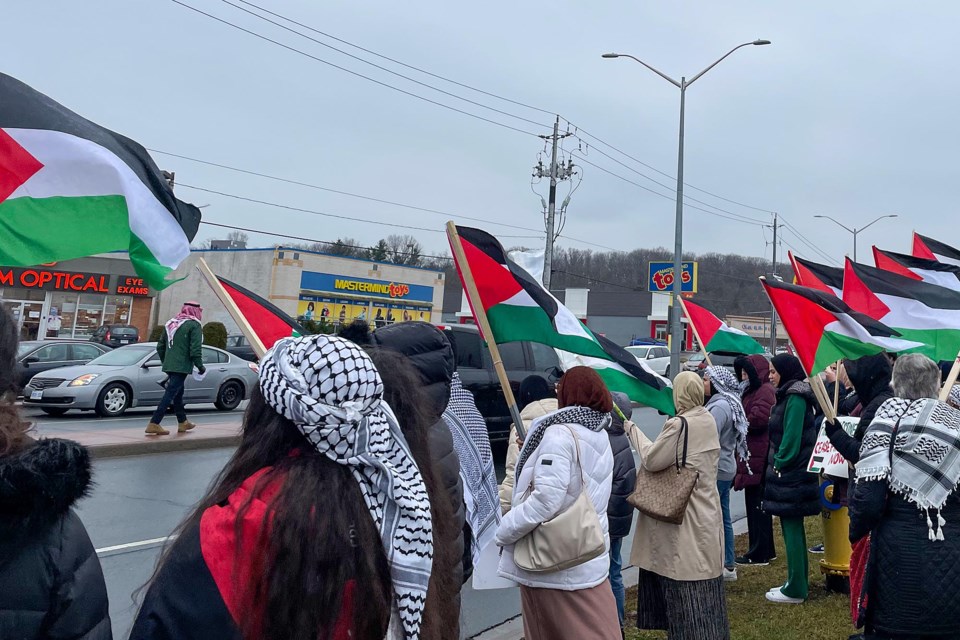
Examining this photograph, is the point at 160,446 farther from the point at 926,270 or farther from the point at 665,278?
the point at 665,278

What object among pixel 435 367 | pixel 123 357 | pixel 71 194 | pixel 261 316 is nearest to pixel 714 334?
pixel 261 316

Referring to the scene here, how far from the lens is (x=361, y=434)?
1.82 m

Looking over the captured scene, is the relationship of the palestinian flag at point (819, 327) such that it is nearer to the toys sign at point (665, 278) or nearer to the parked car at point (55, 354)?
the parked car at point (55, 354)

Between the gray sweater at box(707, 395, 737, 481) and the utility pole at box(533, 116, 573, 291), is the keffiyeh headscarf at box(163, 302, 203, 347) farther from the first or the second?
the utility pole at box(533, 116, 573, 291)

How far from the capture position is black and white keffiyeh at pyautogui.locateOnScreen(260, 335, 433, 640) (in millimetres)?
1775

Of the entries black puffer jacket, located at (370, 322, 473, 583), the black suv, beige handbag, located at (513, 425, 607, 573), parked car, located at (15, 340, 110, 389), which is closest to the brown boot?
the black suv

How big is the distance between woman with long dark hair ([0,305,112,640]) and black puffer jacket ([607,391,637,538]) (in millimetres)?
3920

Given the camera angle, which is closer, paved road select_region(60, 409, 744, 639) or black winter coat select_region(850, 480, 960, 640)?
black winter coat select_region(850, 480, 960, 640)

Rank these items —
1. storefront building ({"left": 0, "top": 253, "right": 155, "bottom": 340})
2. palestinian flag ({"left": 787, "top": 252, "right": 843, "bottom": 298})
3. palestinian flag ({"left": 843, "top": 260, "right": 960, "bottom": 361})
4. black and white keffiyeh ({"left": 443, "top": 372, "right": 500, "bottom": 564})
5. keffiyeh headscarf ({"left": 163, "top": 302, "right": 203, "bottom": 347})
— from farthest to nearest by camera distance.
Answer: storefront building ({"left": 0, "top": 253, "right": 155, "bottom": 340}) < keffiyeh headscarf ({"left": 163, "top": 302, "right": 203, "bottom": 347}) < palestinian flag ({"left": 787, "top": 252, "right": 843, "bottom": 298}) < palestinian flag ({"left": 843, "top": 260, "right": 960, "bottom": 361}) < black and white keffiyeh ({"left": 443, "top": 372, "right": 500, "bottom": 564})

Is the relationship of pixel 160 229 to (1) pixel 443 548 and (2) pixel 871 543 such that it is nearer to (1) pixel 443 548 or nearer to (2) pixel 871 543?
(1) pixel 443 548

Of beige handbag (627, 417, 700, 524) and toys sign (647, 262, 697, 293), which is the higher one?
toys sign (647, 262, 697, 293)

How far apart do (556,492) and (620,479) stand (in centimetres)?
171

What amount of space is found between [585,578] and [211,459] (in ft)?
28.3

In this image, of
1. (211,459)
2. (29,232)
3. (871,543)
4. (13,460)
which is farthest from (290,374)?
(211,459)
